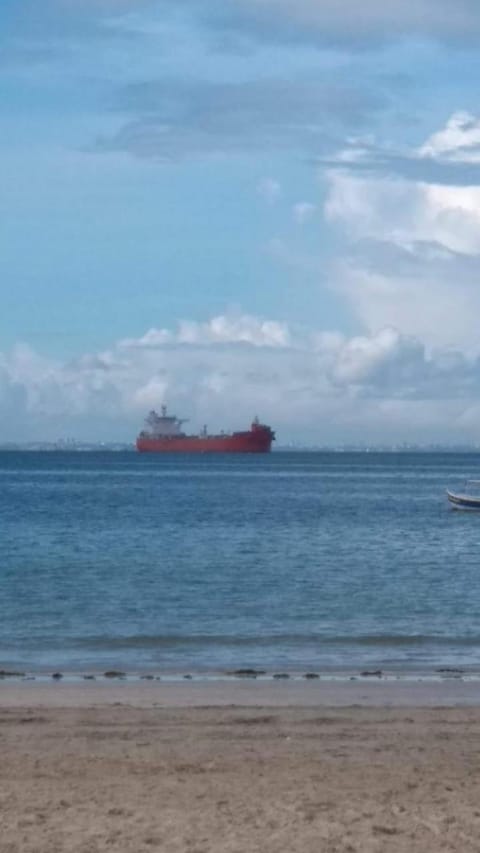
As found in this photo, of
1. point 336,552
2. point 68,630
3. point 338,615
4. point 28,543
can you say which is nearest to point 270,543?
point 336,552

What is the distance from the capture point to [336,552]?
4419 cm

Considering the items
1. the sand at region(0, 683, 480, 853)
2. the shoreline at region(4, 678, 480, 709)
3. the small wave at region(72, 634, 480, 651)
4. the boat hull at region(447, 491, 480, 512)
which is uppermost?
the boat hull at region(447, 491, 480, 512)

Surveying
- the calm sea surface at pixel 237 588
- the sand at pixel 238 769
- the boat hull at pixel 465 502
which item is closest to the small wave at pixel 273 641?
the calm sea surface at pixel 237 588

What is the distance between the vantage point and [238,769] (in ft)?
39.8

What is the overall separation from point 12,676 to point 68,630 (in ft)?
21.3

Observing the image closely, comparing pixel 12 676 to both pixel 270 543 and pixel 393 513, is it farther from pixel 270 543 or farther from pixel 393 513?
pixel 393 513

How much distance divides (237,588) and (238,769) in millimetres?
21442

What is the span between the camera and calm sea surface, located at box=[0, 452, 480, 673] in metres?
22.9

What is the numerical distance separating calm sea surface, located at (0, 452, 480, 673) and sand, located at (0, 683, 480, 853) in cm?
432

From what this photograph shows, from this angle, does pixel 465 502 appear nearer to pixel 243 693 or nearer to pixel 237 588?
pixel 237 588

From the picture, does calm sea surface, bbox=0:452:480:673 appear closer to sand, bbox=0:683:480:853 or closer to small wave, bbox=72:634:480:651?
small wave, bbox=72:634:480:651

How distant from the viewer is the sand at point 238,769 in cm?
A: 958

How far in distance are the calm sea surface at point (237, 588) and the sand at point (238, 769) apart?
4.32m

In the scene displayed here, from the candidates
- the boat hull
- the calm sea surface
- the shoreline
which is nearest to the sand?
the shoreline
